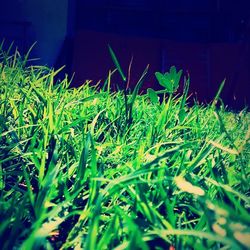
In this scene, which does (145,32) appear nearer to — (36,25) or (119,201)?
(36,25)

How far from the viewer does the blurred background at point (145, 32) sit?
568 cm

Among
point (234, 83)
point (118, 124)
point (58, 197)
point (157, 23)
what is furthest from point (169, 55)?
point (58, 197)

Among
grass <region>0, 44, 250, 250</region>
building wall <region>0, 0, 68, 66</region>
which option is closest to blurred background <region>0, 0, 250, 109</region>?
building wall <region>0, 0, 68, 66</region>

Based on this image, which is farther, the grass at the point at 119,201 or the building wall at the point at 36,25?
the building wall at the point at 36,25

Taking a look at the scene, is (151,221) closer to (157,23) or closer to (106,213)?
(106,213)

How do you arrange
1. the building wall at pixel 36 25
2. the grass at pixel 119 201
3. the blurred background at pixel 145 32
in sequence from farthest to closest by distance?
1. the building wall at pixel 36 25
2. the blurred background at pixel 145 32
3. the grass at pixel 119 201

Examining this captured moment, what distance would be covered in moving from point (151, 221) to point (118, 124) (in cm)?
52

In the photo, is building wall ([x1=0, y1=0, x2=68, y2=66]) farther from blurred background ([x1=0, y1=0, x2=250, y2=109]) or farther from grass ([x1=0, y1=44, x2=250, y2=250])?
grass ([x1=0, y1=44, x2=250, y2=250])

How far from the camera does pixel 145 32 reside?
6590mm

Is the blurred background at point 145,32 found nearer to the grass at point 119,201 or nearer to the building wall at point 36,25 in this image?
the building wall at point 36,25

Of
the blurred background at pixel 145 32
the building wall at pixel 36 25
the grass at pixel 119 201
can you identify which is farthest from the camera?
the building wall at pixel 36 25

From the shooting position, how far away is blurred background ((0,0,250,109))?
568 centimetres

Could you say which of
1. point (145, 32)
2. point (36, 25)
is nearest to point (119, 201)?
point (145, 32)

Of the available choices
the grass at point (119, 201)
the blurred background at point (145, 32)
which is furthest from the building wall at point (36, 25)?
the grass at point (119, 201)
